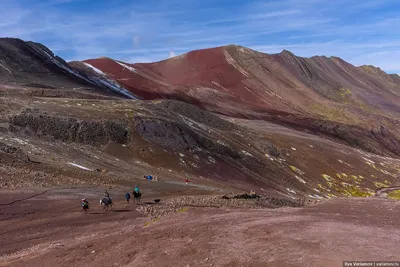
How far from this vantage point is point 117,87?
13150 centimetres

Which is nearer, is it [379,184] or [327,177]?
[327,177]

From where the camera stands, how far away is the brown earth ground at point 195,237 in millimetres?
15352

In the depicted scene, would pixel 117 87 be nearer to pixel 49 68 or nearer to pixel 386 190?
pixel 49 68

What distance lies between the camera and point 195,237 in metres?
19.1

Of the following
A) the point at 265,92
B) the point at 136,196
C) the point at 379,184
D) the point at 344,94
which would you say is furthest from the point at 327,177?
the point at 344,94

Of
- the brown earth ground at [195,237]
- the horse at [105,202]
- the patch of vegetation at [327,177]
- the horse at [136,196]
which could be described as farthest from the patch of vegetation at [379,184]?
the horse at [105,202]

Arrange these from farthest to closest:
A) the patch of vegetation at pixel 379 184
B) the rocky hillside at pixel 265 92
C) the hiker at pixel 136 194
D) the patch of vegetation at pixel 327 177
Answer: the rocky hillside at pixel 265 92 → the patch of vegetation at pixel 379 184 → the patch of vegetation at pixel 327 177 → the hiker at pixel 136 194

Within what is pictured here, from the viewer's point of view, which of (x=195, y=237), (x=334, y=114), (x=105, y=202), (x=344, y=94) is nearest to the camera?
(x=195, y=237)

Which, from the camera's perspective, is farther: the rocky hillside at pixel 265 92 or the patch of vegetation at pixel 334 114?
the patch of vegetation at pixel 334 114

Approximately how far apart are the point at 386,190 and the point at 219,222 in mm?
61352

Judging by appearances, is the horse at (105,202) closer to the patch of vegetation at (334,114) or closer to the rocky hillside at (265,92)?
the rocky hillside at (265,92)

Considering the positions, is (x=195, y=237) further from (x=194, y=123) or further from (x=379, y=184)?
(x=379, y=184)

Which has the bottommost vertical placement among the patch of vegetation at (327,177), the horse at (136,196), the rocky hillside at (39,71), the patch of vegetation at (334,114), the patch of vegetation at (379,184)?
the patch of vegetation at (379,184)

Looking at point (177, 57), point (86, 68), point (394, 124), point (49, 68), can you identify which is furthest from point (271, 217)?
point (177, 57)
